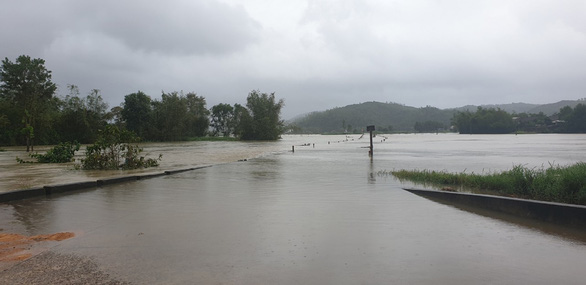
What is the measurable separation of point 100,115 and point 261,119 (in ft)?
119

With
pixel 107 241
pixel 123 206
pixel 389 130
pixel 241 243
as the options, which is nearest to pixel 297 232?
pixel 241 243

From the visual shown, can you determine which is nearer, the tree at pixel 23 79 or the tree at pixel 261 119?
the tree at pixel 23 79

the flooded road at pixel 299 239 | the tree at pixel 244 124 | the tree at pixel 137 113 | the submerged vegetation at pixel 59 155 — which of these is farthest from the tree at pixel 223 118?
the flooded road at pixel 299 239

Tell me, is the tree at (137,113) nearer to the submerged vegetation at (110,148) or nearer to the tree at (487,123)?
the submerged vegetation at (110,148)

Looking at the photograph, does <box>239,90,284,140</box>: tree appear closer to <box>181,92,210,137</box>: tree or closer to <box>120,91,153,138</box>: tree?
<box>181,92,210,137</box>: tree

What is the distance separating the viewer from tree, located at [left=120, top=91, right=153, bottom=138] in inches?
3063

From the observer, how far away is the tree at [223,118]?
365 ft

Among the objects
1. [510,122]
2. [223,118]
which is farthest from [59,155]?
[510,122]

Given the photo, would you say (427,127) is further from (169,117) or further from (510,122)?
(169,117)

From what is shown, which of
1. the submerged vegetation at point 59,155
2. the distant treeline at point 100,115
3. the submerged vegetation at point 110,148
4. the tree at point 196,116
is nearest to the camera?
the submerged vegetation at point 110,148

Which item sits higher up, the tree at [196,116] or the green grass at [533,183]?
the tree at [196,116]

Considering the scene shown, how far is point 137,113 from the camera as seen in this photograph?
78.2 metres

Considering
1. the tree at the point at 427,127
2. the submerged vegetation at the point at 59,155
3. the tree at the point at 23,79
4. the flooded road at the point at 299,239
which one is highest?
the tree at the point at 23,79

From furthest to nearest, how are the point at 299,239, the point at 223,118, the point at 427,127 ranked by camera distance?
the point at 427,127 → the point at 223,118 → the point at 299,239
